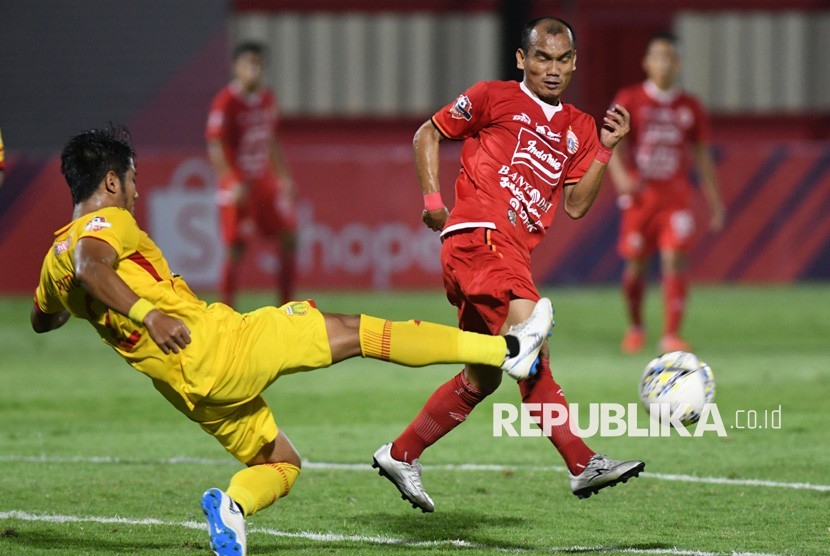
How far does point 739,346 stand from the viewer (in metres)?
12.3

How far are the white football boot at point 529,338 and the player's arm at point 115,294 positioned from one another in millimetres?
1214

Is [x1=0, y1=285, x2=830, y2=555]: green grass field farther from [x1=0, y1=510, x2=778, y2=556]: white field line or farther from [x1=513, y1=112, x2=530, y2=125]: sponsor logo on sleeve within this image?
[x1=513, y1=112, x2=530, y2=125]: sponsor logo on sleeve

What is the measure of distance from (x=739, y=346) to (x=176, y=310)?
7908mm

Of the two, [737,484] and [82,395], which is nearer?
[737,484]

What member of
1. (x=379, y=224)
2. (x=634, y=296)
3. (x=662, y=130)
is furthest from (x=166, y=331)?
(x=379, y=224)

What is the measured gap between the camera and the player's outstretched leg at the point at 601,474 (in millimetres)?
5578

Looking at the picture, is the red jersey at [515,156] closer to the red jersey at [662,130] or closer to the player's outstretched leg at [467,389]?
the player's outstretched leg at [467,389]

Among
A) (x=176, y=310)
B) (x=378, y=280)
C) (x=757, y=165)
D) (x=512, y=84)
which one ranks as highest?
(x=512, y=84)

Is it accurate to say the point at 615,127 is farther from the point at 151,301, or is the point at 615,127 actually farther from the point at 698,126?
the point at 698,126

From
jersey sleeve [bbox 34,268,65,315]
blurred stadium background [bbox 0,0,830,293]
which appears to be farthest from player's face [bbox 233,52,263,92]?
jersey sleeve [bbox 34,268,65,315]

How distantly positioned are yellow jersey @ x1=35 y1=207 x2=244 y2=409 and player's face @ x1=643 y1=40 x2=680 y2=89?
723cm

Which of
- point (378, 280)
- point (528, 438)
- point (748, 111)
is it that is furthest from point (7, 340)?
point (748, 111)

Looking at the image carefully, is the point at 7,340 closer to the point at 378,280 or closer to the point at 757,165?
the point at 378,280

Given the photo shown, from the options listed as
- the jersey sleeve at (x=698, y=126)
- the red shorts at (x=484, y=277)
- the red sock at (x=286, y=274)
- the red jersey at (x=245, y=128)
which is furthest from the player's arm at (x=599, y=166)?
the red sock at (x=286, y=274)
